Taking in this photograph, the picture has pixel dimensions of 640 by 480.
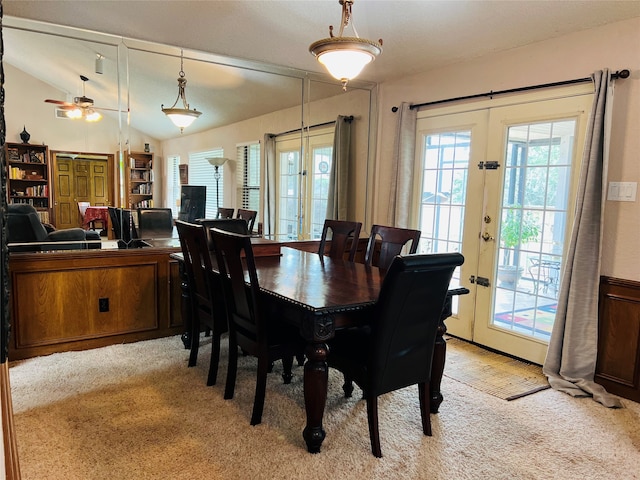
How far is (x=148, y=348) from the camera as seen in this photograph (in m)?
3.37

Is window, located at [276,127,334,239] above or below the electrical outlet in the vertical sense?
above

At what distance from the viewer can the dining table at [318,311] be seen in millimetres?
1966

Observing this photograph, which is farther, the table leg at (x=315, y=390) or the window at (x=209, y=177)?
the window at (x=209, y=177)

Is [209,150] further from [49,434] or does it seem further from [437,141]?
[49,434]

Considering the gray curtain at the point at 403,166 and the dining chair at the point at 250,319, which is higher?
the gray curtain at the point at 403,166

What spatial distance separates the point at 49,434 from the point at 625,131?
3693mm

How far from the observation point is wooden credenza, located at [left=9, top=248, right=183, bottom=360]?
3.07 meters

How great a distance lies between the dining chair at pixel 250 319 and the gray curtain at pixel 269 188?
1.77m

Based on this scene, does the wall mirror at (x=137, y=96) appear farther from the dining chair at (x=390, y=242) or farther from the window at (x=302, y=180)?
the dining chair at (x=390, y=242)

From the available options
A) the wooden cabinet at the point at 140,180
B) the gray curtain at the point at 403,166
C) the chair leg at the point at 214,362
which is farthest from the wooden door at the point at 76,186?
the gray curtain at the point at 403,166

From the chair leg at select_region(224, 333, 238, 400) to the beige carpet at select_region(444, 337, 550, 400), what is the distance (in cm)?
148

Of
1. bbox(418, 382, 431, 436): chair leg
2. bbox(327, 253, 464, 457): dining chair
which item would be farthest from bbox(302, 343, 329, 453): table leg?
bbox(418, 382, 431, 436): chair leg

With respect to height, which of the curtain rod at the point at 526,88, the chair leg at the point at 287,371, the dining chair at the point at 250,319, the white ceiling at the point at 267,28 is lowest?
the chair leg at the point at 287,371

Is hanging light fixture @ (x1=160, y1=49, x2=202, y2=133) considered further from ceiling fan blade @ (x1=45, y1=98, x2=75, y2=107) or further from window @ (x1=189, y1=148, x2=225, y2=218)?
ceiling fan blade @ (x1=45, y1=98, x2=75, y2=107)
